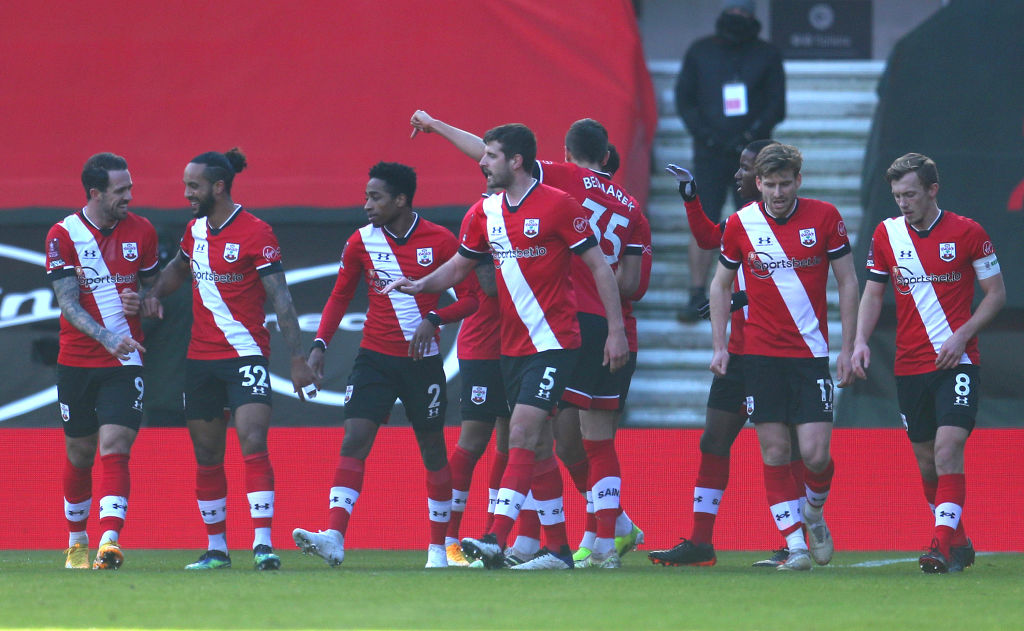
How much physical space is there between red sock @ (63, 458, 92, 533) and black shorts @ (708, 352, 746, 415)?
10.7 ft

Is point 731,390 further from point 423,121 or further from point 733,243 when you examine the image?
point 423,121

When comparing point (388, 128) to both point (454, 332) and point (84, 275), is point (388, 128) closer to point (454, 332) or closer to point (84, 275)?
point (454, 332)

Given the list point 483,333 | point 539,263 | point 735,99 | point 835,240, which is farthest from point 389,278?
point 735,99

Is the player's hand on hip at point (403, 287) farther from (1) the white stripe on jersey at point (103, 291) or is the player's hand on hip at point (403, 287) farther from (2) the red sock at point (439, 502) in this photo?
(1) the white stripe on jersey at point (103, 291)

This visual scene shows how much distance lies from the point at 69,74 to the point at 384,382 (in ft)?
23.4

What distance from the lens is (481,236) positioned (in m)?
7.07

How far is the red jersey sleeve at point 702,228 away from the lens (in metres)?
7.71

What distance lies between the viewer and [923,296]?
734 centimetres

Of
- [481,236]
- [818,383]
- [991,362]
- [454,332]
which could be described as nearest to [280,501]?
[454,332]

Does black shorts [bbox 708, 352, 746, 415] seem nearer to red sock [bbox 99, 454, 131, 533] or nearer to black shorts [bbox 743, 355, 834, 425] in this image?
black shorts [bbox 743, 355, 834, 425]

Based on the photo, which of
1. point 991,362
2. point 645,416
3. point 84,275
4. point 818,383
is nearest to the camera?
point 818,383

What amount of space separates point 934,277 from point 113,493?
164 inches

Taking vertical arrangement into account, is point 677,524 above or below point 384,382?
below

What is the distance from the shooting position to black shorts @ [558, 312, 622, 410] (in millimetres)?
7215
